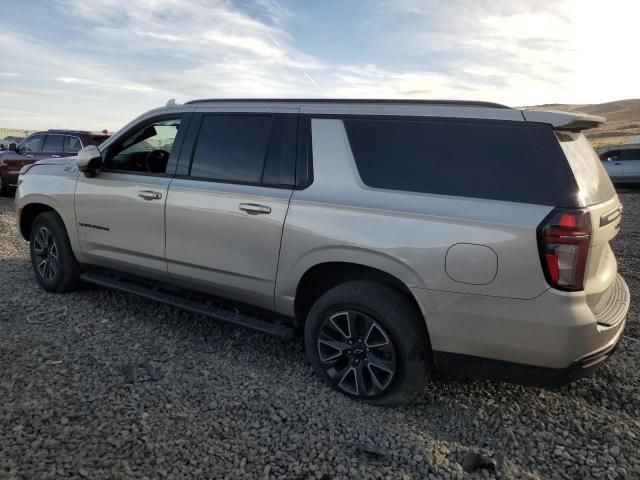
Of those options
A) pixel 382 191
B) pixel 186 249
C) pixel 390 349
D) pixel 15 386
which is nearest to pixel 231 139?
pixel 186 249

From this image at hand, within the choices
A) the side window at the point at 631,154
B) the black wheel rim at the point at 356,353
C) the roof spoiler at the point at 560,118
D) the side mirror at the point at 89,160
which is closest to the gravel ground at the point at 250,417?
the black wheel rim at the point at 356,353

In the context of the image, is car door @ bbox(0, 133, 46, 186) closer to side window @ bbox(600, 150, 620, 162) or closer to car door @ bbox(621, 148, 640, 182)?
side window @ bbox(600, 150, 620, 162)

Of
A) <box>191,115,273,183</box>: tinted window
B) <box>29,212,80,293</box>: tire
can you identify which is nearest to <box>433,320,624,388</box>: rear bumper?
<box>191,115,273,183</box>: tinted window

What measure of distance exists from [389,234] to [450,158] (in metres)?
0.54

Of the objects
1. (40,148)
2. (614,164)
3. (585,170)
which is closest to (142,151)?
(585,170)

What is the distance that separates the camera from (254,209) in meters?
3.35

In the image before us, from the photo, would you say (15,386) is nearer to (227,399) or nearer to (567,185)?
(227,399)

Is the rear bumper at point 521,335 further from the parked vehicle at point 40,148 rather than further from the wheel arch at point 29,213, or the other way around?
the parked vehicle at point 40,148

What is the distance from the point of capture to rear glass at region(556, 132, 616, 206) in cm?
256

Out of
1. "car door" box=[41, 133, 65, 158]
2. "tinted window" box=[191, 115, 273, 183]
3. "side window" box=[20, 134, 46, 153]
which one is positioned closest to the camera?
"tinted window" box=[191, 115, 273, 183]

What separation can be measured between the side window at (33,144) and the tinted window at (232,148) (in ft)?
29.3

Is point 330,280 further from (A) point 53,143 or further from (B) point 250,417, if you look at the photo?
(A) point 53,143

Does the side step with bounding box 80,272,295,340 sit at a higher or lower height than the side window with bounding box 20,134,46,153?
lower

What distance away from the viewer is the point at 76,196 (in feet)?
14.8
